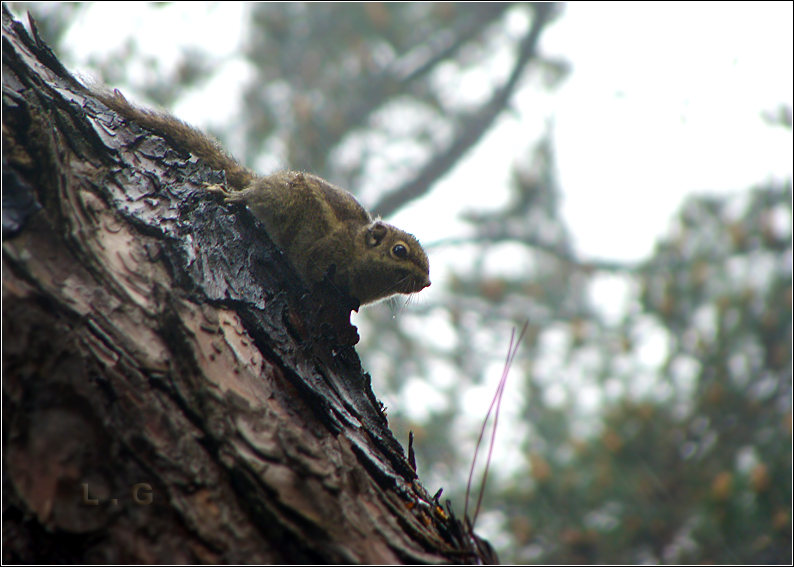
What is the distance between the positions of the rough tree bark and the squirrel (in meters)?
0.66

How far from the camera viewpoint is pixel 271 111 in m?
7.69

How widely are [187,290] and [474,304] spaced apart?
607 centimetres

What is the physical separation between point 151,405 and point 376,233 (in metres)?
2.21

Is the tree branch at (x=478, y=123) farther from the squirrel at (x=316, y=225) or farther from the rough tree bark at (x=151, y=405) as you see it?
the rough tree bark at (x=151, y=405)

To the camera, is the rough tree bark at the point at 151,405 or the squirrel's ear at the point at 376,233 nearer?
the rough tree bark at the point at 151,405

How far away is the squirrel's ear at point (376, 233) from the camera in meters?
3.53

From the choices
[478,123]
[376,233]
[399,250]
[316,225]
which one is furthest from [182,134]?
[478,123]

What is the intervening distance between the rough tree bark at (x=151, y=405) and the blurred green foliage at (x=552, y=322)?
93 centimetres

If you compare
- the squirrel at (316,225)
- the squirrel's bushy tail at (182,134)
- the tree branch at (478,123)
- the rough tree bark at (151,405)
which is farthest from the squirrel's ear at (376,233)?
the tree branch at (478,123)

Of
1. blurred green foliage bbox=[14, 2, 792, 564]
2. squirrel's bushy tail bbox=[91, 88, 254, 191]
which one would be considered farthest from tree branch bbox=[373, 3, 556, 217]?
squirrel's bushy tail bbox=[91, 88, 254, 191]

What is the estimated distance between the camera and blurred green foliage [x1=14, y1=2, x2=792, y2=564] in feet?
15.9

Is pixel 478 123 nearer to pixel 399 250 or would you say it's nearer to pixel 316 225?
pixel 399 250

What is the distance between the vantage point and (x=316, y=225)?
3.19 meters

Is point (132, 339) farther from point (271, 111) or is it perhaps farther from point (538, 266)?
point (538, 266)
